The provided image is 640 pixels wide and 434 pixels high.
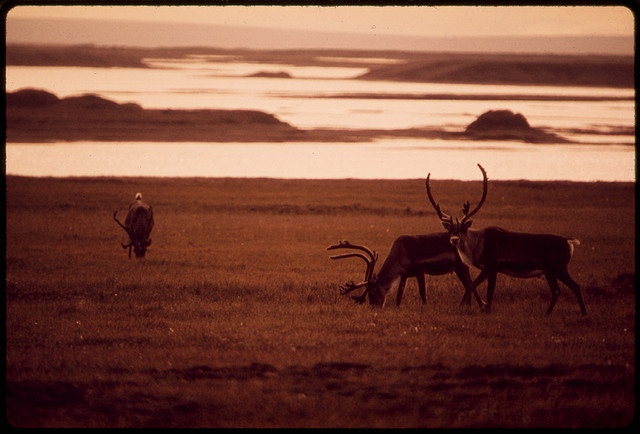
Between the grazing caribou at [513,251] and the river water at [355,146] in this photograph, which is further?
the river water at [355,146]

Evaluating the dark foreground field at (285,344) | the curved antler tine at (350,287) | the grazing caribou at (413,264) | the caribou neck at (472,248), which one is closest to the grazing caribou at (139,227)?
the dark foreground field at (285,344)

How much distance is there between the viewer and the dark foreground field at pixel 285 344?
10.5m

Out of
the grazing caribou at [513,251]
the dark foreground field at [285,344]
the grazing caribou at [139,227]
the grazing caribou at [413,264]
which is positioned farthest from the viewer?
the grazing caribou at [139,227]

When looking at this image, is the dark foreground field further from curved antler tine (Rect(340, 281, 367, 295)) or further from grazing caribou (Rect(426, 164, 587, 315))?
grazing caribou (Rect(426, 164, 587, 315))

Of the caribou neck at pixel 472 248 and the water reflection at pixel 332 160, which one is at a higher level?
the water reflection at pixel 332 160

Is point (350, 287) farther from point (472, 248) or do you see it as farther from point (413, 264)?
point (472, 248)

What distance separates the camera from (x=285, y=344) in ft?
43.4

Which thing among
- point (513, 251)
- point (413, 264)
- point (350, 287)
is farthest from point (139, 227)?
point (513, 251)

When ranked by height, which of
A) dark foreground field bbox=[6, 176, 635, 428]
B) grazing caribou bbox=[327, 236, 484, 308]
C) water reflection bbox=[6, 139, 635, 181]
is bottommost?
dark foreground field bbox=[6, 176, 635, 428]

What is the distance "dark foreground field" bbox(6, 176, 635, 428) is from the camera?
415 inches

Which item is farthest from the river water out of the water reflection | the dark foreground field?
the dark foreground field

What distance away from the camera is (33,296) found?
55.4 feet

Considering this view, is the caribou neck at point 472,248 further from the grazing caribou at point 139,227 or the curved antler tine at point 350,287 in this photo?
the grazing caribou at point 139,227

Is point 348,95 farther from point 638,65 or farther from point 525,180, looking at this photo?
point 638,65
